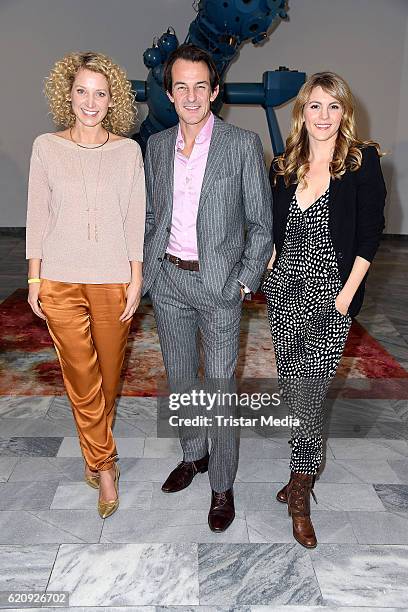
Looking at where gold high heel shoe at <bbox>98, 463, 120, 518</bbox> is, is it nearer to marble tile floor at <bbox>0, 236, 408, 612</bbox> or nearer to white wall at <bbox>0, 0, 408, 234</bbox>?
marble tile floor at <bbox>0, 236, 408, 612</bbox>

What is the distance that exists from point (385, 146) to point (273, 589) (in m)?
6.18

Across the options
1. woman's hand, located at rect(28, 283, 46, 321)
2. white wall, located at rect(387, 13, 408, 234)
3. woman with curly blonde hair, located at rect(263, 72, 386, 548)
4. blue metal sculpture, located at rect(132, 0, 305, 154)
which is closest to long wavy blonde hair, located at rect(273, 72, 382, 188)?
woman with curly blonde hair, located at rect(263, 72, 386, 548)

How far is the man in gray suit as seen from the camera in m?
1.96

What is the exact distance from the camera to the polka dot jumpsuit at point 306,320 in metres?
1.94

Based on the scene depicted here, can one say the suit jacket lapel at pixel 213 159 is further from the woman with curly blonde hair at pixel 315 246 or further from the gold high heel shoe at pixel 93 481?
the gold high heel shoe at pixel 93 481

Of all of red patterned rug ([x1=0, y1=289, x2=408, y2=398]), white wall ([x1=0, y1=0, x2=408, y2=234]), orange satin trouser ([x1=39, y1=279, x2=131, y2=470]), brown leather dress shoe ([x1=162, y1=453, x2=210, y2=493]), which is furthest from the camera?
white wall ([x1=0, y1=0, x2=408, y2=234])

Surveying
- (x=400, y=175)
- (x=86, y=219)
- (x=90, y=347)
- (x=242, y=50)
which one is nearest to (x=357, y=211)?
(x=86, y=219)

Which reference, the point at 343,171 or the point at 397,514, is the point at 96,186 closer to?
the point at 343,171

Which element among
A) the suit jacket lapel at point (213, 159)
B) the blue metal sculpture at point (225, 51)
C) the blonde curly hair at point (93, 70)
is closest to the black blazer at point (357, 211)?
the suit jacket lapel at point (213, 159)

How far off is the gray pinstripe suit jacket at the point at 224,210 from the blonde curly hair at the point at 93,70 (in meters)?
0.15

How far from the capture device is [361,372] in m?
3.61

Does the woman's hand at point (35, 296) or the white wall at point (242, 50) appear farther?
the white wall at point (242, 50)

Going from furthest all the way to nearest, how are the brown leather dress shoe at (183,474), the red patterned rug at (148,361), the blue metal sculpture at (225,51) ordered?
1. the blue metal sculpture at (225,51)
2. the red patterned rug at (148,361)
3. the brown leather dress shoe at (183,474)

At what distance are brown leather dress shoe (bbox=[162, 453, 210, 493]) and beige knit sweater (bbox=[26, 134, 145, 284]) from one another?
0.85 metres
